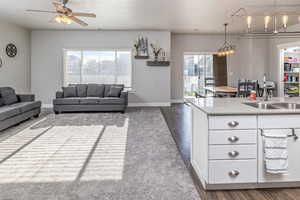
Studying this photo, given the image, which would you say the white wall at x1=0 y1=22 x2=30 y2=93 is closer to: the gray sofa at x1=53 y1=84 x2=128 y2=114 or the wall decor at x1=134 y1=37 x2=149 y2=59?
the gray sofa at x1=53 y1=84 x2=128 y2=114

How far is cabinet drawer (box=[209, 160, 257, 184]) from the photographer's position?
2.37 meters

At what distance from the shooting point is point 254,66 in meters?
9.03

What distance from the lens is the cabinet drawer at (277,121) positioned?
2.37 meters

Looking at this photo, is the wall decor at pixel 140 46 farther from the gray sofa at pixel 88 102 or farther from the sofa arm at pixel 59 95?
the sofa arm at pixel 59 95

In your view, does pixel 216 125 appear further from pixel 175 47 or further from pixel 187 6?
pixel 175 47

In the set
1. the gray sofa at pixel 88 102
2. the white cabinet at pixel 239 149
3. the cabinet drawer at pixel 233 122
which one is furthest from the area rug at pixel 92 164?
the gray sofa at pixel 88 102

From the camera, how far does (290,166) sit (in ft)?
7.92

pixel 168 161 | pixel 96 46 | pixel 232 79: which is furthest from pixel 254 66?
pixel 168 161

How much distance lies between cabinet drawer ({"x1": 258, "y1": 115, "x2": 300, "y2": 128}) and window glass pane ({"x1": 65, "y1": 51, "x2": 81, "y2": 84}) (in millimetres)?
7507

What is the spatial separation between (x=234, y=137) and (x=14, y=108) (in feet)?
16.3

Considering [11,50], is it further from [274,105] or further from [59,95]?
[274,105]

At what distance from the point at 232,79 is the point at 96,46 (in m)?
5.64

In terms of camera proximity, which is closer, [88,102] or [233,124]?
[233,124]

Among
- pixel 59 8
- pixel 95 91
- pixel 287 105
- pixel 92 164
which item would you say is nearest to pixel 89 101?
pixel 95 91
